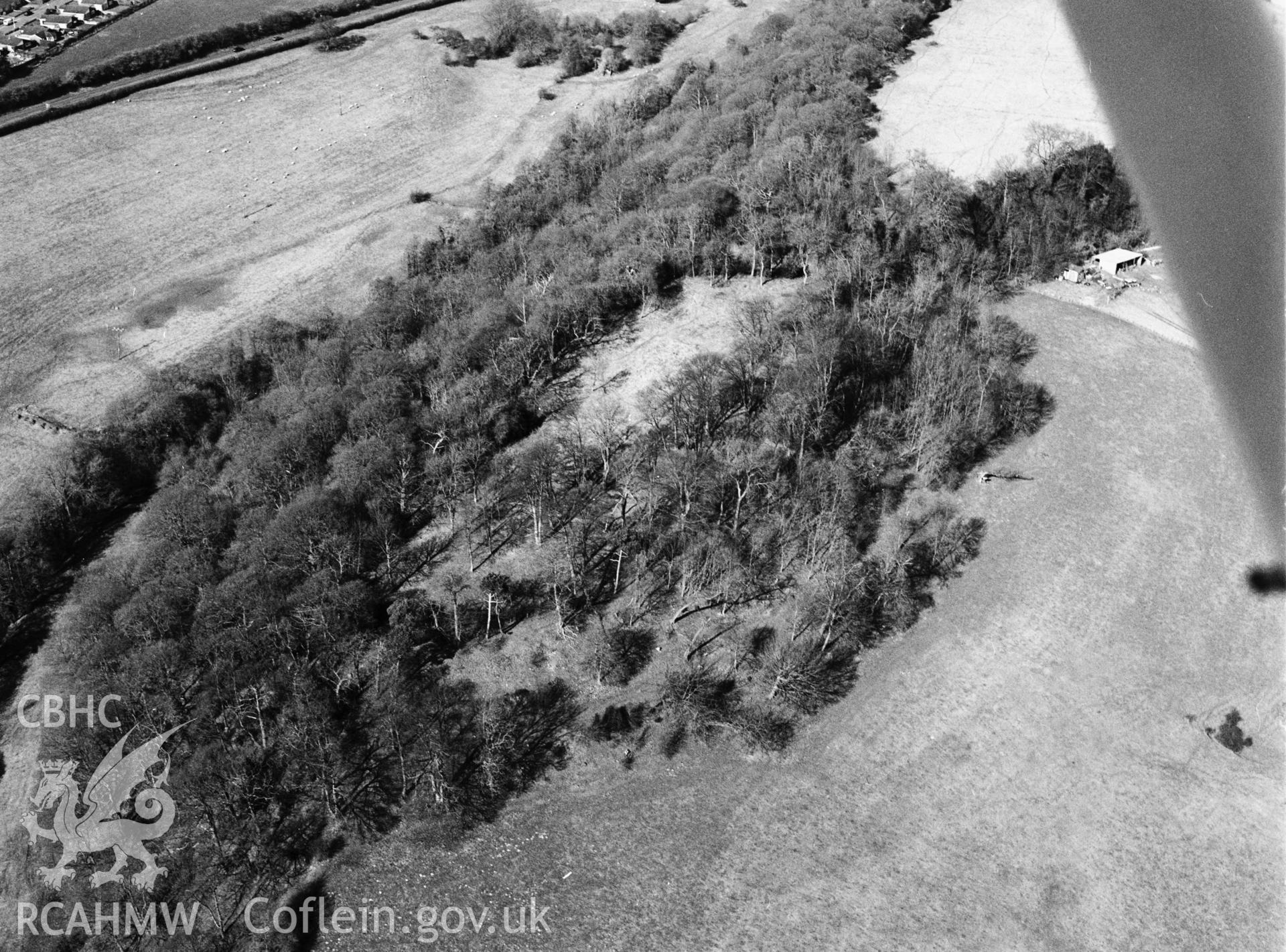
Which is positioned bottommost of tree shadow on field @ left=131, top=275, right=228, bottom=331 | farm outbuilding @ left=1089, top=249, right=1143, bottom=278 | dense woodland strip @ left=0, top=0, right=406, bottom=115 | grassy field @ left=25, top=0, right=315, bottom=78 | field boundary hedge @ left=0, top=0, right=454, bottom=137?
farm outbuilding @ left=1089, top=249, right=1143, bottom=278

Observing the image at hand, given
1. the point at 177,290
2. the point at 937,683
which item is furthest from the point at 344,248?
the point at 937,683

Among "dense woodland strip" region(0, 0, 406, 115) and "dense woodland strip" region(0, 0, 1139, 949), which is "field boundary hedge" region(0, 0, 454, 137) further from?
"dense woodland strip" region(0, 0, 1139, 949)

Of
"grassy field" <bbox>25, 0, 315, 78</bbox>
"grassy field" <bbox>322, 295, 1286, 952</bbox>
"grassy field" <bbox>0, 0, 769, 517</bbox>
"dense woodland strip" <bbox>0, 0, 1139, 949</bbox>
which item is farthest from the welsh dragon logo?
"grassy field" <bbox>25, 0, 315, 78</bbox>

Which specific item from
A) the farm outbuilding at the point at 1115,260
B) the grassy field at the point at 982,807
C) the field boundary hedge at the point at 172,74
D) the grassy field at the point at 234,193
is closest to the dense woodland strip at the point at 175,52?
the field boundary hedge at the point at 172,74

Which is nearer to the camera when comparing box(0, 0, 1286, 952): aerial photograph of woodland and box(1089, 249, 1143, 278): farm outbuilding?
box(0, 0, 1286, 952): aerial photograph of woodland

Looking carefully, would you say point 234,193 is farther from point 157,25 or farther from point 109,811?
point 109,811

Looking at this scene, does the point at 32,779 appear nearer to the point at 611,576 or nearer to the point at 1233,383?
the point at 611,576
